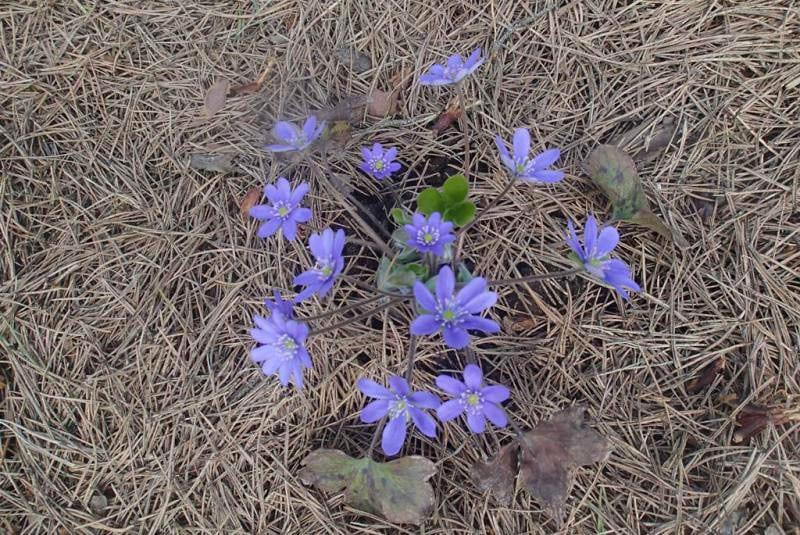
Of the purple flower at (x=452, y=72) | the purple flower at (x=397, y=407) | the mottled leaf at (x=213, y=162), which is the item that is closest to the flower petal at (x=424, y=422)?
the purple flower at (x=397, y=407)

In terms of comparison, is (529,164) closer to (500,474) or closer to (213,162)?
(500,474)

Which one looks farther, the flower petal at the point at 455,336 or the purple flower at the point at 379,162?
the purple flower at the point at 379,162

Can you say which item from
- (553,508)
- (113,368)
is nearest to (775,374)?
(553,508)

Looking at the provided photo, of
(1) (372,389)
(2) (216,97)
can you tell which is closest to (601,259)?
(1) (372,389)

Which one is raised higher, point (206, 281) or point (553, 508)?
point (206, 281)

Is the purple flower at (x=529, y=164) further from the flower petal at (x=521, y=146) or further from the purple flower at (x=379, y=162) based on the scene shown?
the purple flower at (x=379, y=162)

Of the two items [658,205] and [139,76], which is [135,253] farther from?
[658,205]
